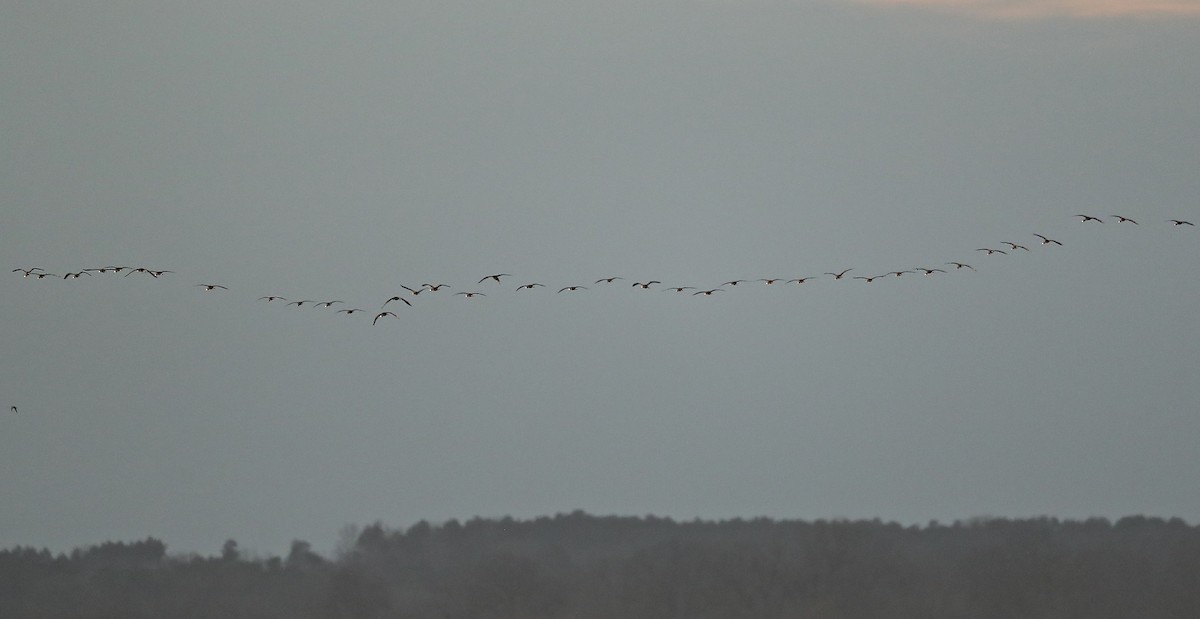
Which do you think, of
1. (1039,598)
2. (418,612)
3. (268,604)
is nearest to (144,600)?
(268,604)

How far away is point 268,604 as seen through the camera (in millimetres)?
109438

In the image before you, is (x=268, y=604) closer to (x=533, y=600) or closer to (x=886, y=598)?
(x=533, y=600)

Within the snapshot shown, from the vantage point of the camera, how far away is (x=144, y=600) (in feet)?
364

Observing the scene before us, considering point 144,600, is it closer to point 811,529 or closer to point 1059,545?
point 811,529

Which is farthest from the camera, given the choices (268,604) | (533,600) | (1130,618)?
(268,604)

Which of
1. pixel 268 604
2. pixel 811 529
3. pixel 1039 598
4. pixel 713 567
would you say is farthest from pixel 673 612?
pixel 268 604

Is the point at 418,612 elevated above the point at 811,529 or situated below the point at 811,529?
below

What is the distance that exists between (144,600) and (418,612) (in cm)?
2066

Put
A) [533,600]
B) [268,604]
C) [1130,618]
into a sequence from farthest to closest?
[268,604]
[533,600]
[1130,618]

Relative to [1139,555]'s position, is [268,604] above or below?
below

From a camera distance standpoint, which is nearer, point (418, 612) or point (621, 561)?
point (418, 612)

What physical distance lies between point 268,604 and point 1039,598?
4921 cm

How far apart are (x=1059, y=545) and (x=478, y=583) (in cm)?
3599

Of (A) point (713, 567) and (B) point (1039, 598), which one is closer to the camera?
(B) point (1039, 598)
